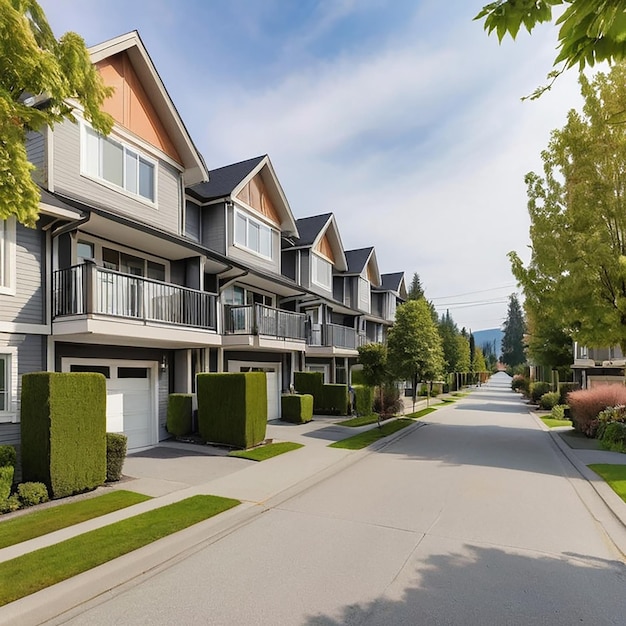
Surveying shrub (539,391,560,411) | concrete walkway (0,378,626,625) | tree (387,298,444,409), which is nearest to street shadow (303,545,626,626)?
concrete walkway (0,378,626,625)

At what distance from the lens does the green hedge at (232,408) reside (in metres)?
13.4

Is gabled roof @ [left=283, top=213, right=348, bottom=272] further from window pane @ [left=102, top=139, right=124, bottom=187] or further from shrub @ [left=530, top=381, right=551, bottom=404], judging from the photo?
shrub @ [left=530, top=381, right=551, bottom=404]

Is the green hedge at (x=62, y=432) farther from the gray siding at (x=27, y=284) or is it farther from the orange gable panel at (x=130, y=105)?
the orange gable panel at (x=130, y=105)

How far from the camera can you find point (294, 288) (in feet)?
68.1

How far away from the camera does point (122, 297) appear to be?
11.4 meters

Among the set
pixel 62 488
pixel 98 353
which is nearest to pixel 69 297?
pixel 98 353

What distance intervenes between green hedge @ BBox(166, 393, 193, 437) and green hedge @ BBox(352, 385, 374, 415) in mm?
9968

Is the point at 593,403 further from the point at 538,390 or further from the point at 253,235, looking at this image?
the point at 538,390

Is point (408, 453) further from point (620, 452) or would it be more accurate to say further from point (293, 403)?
point (293, 403)

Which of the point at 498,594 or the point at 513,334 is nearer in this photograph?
the point at 498,594

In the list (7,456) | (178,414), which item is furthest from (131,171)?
(7,456)

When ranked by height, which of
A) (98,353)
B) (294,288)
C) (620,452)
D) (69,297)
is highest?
(294,288)

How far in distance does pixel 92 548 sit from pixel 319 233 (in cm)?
2261

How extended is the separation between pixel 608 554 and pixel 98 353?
37.9 ft
